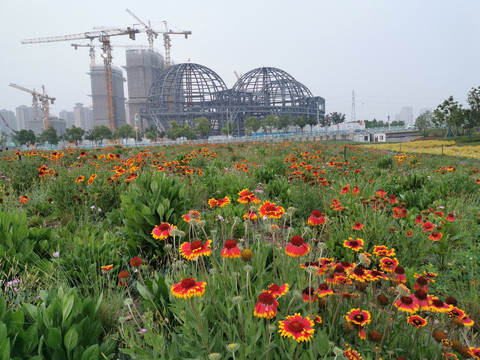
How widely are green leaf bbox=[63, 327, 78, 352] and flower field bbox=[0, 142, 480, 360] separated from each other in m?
0.01

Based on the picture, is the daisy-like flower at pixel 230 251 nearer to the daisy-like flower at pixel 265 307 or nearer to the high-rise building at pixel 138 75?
the daisy-like flower at pixel 265 307

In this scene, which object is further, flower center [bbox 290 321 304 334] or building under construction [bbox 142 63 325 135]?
building under construction [bbox 142 63 325 135]

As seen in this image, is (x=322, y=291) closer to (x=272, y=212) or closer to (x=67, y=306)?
(x=272, y=212)

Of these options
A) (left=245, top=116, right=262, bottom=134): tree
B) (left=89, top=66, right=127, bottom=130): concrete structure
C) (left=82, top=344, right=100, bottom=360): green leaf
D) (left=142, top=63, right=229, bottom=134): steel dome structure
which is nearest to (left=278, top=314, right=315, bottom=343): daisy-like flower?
(left=82, top=344, right=100, bottom=360): green leaf

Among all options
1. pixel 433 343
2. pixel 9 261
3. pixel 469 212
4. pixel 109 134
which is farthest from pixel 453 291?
pixel 109 134

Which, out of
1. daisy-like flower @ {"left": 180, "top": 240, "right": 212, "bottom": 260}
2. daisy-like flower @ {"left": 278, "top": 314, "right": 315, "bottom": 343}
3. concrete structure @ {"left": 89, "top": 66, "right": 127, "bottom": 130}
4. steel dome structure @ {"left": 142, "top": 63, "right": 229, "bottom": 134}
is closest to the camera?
A: daisy-like flower @ {"left": 278, "top": 314, "right": 315, "bottom": 343}

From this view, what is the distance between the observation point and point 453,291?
2316 mm

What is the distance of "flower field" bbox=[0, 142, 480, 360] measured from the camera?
52.6 inches

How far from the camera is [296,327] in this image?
107 centimetres

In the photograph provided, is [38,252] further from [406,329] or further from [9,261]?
[406,329]

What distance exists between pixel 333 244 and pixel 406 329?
144 centimetres

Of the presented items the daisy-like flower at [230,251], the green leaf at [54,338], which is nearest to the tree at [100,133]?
the green leaf at [54,338]

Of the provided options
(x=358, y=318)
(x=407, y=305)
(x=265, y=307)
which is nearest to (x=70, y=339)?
(x=265, y=307)

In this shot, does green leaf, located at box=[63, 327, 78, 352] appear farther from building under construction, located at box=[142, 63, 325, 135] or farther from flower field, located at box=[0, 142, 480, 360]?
building under construction, located at box=[142, 63, 325, 135]
